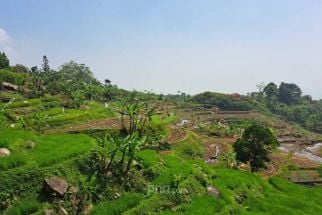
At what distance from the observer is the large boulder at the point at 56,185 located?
1416cm

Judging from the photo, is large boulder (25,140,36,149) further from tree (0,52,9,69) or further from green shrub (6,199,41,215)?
tree (0,52,9,69)

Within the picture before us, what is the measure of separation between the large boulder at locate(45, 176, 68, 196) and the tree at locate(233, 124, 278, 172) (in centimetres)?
1831

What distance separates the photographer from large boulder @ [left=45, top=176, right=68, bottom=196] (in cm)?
1416

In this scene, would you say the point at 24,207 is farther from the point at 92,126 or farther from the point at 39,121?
the point at 92,126

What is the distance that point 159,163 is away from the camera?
63.7ft

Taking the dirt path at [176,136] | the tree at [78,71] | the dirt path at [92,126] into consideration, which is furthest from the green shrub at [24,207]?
the tree at [78,71]

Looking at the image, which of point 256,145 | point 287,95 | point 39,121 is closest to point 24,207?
point 39,121

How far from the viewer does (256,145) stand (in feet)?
99.2

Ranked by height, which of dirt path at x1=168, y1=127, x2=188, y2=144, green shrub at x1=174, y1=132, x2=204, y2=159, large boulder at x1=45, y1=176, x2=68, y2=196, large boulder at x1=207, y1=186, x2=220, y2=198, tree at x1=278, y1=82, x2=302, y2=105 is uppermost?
tree at x1=278, y1=82, x2=302, y2=105

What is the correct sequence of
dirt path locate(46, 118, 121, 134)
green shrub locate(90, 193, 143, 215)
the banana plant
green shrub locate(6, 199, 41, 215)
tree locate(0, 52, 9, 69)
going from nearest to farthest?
green shrub locate(6, 199, 41, 215) → green shrub locate(90, 193, 143, 215) → the banana plant → dirt path locate(46, 118, 121, 134) → tree locate(0, 52, 9, 69)

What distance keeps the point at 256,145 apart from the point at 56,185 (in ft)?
62.8

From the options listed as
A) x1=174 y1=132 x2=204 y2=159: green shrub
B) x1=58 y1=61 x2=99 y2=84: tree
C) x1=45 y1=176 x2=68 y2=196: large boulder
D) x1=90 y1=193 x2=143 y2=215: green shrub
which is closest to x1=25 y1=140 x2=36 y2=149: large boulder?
x1=45 y1=176 x2=68 y2=196: large boulder

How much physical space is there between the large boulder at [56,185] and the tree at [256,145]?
60.1 feet

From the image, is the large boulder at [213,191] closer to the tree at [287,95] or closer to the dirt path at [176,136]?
the dirt path at [176,136]
